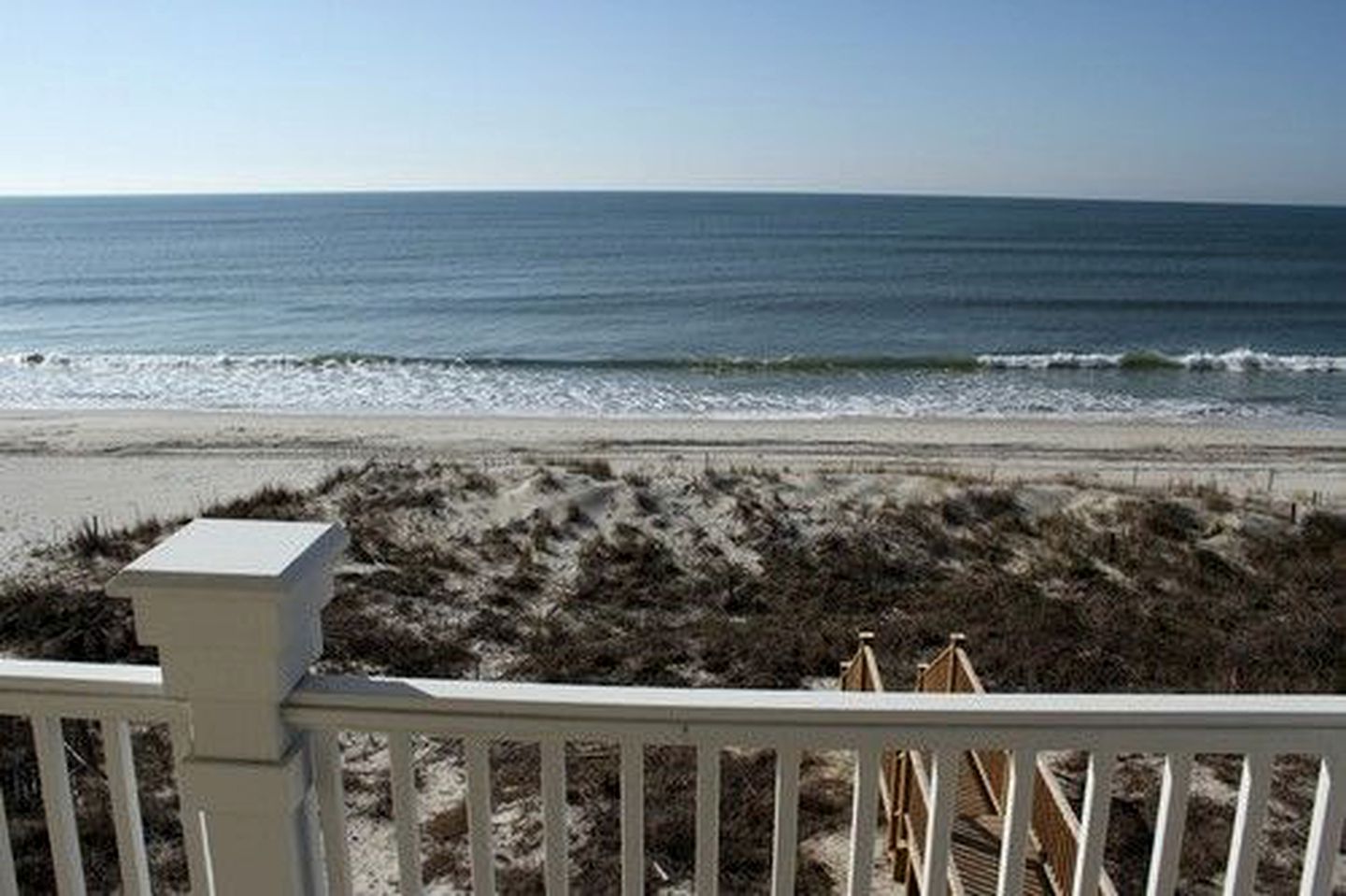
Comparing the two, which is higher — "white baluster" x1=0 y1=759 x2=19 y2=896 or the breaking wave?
"white baluster" x1=0 y1=759 x2=19 y2=896

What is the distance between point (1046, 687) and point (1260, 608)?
258 centimetres

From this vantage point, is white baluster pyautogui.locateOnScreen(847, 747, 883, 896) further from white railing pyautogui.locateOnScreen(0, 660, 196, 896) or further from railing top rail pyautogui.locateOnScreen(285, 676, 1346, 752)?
white railing pyautogui.locateOnScreen(0, 660, 196, 896)

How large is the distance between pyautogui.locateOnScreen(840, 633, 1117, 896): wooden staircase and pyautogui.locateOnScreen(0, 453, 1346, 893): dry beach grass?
1.07 feet

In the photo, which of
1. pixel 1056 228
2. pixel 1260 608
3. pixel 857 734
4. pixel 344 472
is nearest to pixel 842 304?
pixel 344 472

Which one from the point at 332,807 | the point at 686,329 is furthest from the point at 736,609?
the point at 686,329

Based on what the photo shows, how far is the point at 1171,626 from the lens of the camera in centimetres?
840

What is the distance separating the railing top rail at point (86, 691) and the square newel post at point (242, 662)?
83 millimetres

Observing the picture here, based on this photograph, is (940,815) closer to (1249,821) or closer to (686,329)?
(1249,821)

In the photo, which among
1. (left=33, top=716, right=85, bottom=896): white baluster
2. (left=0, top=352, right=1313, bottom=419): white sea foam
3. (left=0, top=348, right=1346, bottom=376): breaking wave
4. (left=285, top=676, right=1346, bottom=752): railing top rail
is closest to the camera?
(left=285, top=676, right=1346, bottom=752): railing top rail

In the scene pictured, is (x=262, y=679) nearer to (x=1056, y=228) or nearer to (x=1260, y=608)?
(x=1260, y=608)

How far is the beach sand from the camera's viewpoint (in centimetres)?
1520

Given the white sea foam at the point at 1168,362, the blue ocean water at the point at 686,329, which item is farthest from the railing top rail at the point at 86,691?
the white sea foam at the point at 1168,362

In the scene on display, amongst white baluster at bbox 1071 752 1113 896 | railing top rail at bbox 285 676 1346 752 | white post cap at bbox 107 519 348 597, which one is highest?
white post cap at bbox 107 519 348 597

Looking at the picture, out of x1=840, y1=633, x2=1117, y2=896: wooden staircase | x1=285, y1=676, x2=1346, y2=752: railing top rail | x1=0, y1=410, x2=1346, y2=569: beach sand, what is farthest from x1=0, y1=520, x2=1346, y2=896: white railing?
x1=0, y1=410, x2=1346, y2=569: beach sand
